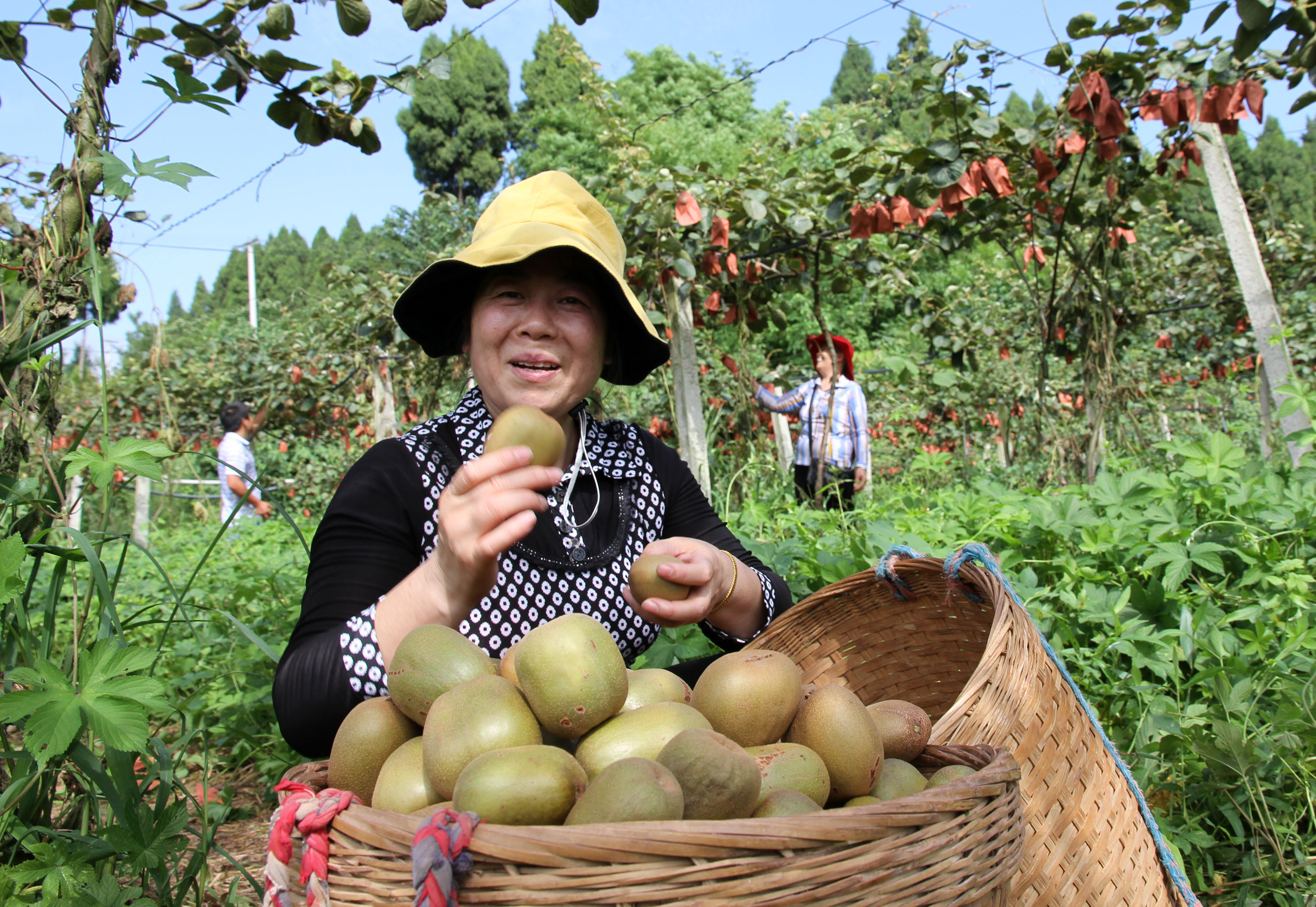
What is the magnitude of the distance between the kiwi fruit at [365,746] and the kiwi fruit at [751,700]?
1.26 feet

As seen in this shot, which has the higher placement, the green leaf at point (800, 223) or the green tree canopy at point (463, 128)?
the green tree canopy at point (463, 128)

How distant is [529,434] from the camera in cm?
132

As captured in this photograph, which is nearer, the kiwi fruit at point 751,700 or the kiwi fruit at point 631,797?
the kiwi fruit at point 631,797

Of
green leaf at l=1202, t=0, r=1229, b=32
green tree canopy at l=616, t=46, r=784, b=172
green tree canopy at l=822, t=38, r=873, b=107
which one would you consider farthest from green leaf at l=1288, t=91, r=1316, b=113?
green tree canopy at l=822, t=38, r=873, b=107

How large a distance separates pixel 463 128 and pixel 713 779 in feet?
100

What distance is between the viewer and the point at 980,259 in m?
21.2

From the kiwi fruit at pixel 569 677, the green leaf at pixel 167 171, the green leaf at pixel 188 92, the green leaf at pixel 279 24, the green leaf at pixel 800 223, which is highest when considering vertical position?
the green leaf at pixel 800 223

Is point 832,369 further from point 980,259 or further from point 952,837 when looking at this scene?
point 980,259

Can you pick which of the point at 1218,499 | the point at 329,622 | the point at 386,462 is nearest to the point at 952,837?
the point at 329,622

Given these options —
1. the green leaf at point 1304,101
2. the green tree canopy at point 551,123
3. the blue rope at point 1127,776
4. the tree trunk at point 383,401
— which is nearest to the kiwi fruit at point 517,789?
the blue rope at point 1127,776

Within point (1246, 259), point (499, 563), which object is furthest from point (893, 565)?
point (1246, 259)

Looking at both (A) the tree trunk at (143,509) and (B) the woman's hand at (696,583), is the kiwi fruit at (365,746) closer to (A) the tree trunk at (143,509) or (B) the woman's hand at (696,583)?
(B) the woman's hand at (696,583)

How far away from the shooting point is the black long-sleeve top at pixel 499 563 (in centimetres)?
131

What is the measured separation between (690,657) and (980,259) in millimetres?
21189
